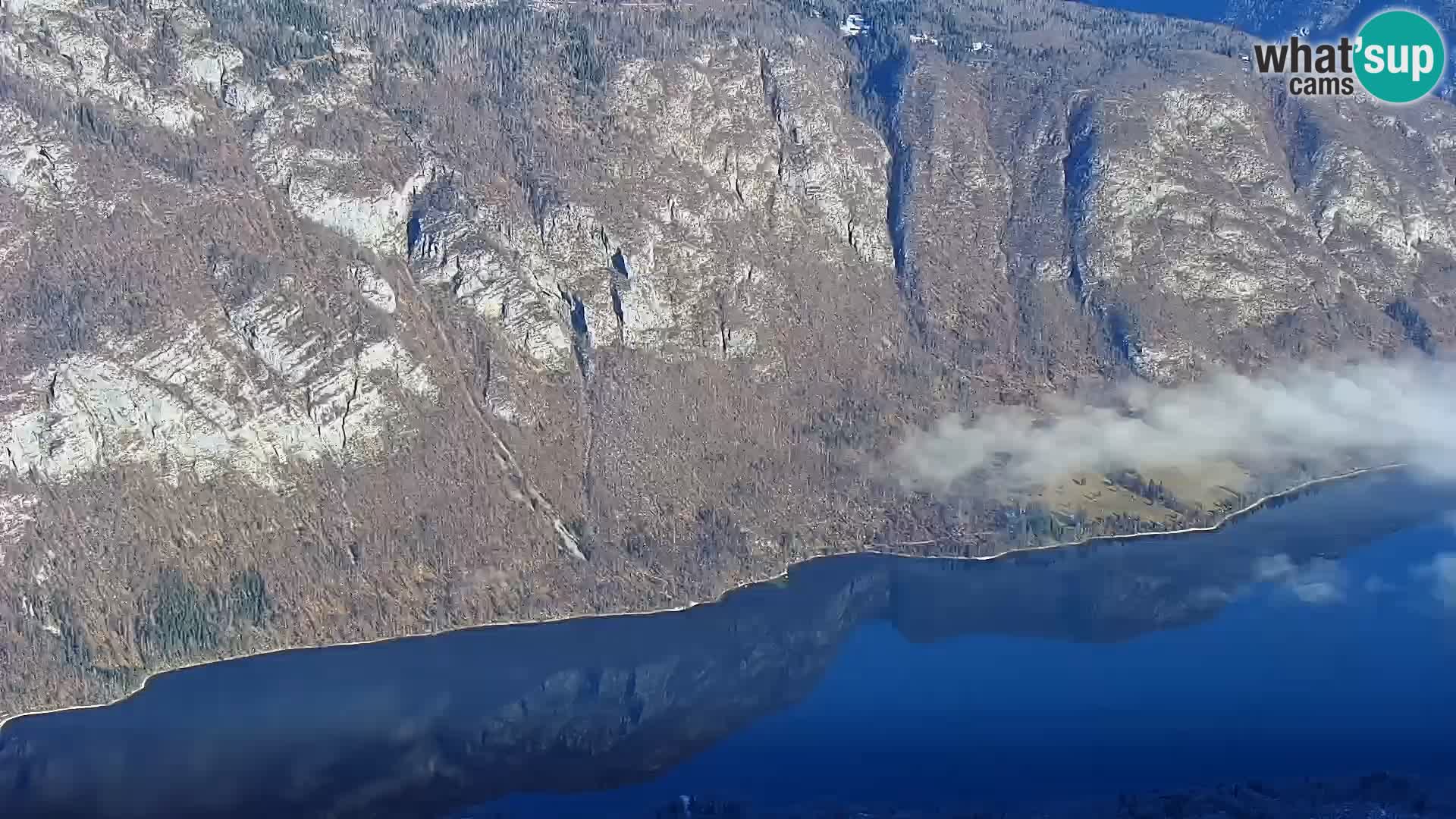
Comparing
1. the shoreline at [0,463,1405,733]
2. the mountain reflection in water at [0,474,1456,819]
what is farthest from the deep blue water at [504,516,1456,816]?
the shoreline at [0,463,1405,733]

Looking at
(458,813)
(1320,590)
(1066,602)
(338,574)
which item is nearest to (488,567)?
(338,574)

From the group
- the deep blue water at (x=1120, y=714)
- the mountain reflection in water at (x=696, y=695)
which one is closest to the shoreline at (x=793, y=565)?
the mountain reflection in water at (x=696, y=695)

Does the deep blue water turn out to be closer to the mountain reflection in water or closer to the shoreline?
the mountain reflection in water

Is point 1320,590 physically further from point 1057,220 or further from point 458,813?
point 458,813

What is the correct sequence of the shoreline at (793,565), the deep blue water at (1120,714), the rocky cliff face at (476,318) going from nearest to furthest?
the deep blue water at (1120,714) → the shoreline at (793,565) → the rocky cliff face at (476,318)

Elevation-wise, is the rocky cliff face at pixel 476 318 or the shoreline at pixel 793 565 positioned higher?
the rocky cliff face at pixel 476 318

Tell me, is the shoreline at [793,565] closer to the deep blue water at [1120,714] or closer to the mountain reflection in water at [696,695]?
the mountain reflection in water at [696,695]
